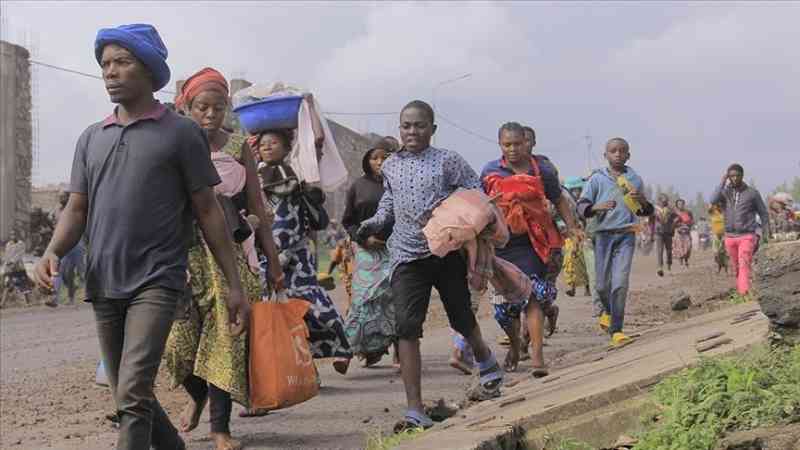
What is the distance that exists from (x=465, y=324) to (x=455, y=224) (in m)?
0.72

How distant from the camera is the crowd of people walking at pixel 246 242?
13.3 ft

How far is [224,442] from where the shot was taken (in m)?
5.50

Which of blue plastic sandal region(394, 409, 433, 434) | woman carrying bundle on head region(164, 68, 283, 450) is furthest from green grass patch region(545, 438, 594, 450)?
woman carrying bundle on head region(164, 68, 283, 450)

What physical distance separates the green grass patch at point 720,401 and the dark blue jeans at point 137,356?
189 cm

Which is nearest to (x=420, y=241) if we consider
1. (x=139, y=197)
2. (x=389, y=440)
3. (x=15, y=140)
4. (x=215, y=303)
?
(x=215, y=303)

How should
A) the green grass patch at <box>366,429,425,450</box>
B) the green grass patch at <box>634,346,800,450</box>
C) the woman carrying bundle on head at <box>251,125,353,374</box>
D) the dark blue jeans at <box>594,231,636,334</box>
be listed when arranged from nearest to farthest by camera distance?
the green grass patch at <box>634,346,800,450</box> → the green grass patch at <box>366,429,425,450</box> → the woman carrying bundle on head at <box>251,125,353,374</box> → the dark blue jeans at <box>594,231,636,334</box>

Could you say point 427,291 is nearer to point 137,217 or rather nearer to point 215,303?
point 215,303

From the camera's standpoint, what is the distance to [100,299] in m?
4.06

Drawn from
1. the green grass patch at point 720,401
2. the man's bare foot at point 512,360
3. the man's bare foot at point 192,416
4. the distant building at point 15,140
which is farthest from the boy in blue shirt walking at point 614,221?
the distant building at point 15,140

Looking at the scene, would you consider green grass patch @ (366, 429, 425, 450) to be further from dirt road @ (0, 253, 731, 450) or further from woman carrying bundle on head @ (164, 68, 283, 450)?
woman carrying bundle on head @ (164, 68, 283, 450)

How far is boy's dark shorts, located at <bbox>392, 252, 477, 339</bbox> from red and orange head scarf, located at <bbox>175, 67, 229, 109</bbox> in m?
1.46

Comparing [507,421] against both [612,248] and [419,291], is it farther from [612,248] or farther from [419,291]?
[612,248]

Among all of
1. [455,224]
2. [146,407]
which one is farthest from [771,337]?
[146,407]

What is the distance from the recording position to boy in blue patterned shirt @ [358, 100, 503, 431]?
5918 millimetres
